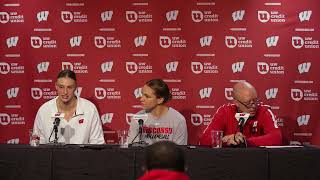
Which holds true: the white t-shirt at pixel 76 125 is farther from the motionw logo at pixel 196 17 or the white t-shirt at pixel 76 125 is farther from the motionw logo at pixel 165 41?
the motionw logo at pixel 196 17

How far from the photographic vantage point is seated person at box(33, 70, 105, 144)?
4895mm

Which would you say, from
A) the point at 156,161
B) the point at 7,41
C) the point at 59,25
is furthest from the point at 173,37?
the point at 156,161

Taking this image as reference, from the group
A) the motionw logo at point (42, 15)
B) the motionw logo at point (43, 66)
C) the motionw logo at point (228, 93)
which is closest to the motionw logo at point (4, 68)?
the motionw logo at point (43, 66)

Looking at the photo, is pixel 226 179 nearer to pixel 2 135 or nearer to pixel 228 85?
pixel 228 85

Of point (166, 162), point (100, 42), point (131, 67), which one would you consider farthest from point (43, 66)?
point (166, 162)

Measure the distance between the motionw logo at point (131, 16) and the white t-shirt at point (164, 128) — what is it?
121 centimetres

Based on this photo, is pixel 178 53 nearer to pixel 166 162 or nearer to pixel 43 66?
pixel 43 66

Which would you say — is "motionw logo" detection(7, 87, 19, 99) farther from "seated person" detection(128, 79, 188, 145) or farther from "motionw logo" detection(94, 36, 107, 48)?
"seated person" detection(128, 79, 188, 145)

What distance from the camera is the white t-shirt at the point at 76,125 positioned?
16.0 ft

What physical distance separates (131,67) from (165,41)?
446mm

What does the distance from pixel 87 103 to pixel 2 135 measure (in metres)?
1.30

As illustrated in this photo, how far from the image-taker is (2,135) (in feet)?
19.2

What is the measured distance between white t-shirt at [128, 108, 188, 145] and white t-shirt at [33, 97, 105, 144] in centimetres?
36

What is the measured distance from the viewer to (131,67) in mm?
5754
